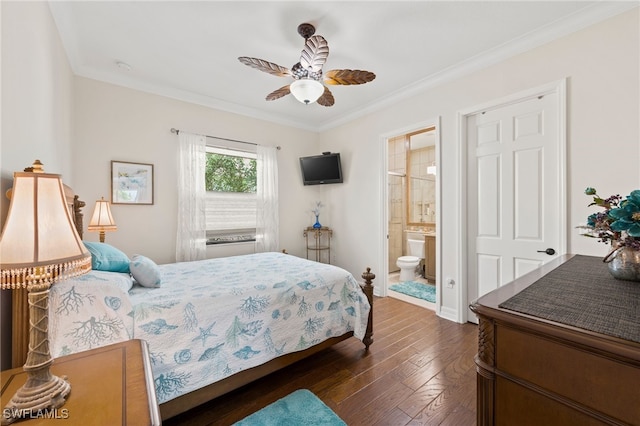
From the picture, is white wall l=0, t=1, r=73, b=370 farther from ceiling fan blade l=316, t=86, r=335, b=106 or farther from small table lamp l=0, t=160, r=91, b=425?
ceiling fan blade l=316, t=86, r=335, b=106

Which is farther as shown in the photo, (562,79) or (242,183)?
(242,183)

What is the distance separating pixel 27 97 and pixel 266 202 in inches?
112

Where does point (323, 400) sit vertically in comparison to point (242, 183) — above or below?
below

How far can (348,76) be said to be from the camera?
232 centimetres

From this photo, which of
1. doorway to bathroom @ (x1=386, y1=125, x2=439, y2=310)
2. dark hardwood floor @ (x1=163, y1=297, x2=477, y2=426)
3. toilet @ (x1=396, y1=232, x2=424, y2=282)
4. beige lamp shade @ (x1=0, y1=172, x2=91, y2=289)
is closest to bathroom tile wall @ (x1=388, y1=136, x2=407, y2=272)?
doorway to bathroom @ (x1=386, y1=125, x2=439, y2=310)

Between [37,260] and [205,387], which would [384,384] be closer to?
[205,387]

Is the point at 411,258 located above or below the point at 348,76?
below

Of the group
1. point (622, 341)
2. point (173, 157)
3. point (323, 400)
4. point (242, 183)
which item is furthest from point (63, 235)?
point (242, 183)

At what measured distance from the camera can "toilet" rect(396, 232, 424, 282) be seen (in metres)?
4.70

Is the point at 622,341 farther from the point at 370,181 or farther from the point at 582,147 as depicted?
the point at 370,181

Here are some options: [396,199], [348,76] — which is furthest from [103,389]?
[396,199]

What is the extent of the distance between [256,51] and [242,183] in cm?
192

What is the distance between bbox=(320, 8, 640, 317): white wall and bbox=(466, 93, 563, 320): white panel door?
14 cm

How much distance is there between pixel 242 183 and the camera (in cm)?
402
